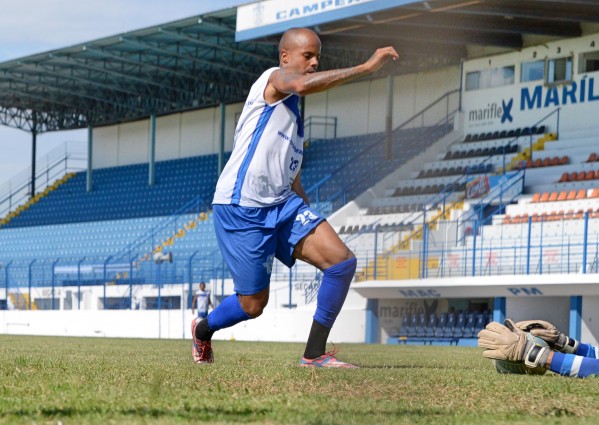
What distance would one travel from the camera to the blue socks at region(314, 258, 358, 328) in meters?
8.00

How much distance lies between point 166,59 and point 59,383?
121 ft

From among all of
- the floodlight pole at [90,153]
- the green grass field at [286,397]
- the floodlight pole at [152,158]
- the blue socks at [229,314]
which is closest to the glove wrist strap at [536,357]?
the green grass field at [286,397]

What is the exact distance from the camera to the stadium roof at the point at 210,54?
3181 cm

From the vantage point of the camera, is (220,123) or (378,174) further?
(220,123)

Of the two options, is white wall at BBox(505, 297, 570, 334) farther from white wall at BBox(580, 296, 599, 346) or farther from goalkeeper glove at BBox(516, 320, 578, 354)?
goalkeeper glove at BBox(516, 320, 578, 354)

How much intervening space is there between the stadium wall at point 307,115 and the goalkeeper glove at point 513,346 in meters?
31.9

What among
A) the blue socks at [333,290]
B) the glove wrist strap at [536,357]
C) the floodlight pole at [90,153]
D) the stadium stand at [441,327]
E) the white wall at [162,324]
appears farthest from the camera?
the floodlight pole at [90,153]

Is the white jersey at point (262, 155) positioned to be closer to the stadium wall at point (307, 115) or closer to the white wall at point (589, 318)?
the white wall at point (589, 318)

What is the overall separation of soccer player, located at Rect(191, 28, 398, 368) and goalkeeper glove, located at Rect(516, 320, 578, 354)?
4.03ft

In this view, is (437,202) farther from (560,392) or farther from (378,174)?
(560,392)

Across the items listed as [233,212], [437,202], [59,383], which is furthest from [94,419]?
[437,202]

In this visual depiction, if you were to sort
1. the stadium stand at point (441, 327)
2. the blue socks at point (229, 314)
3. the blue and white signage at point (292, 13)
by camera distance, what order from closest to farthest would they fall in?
the blue socks at point (229, 314) < the stadium stand at point (441, 327) < the blue and white signage at point (292, 13)

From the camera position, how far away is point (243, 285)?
312 inches

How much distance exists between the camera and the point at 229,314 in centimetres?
826
